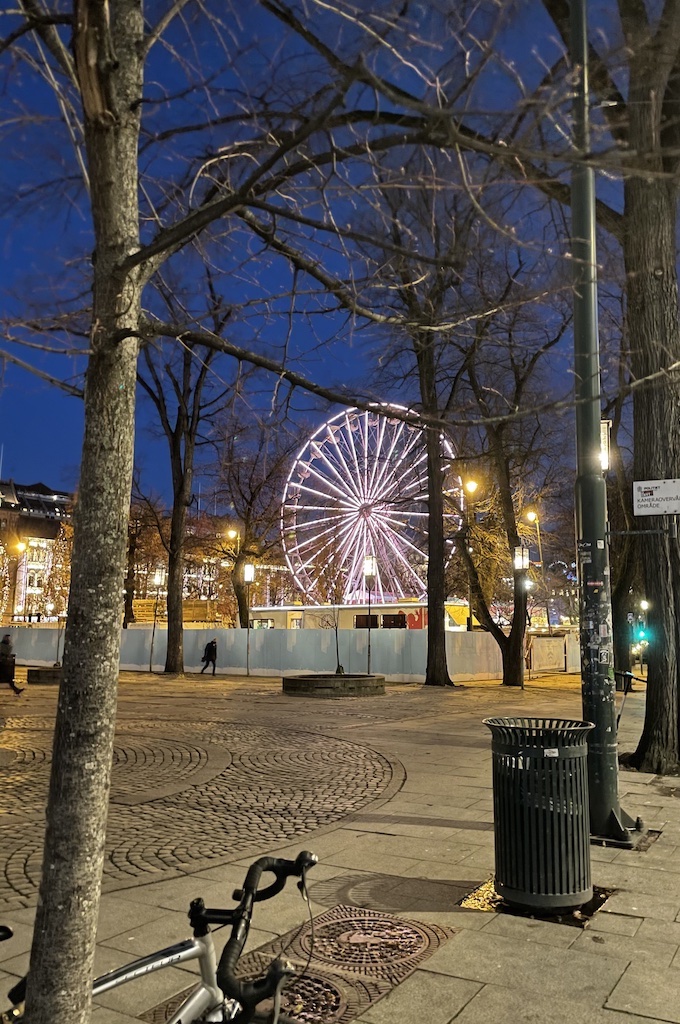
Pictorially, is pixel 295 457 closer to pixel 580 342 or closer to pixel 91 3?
pixel 580 342

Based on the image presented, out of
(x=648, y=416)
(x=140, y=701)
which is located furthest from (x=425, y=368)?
(x=648, y=416)

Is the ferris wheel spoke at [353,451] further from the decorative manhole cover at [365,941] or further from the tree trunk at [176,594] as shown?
the decorative manhole cover at [365,941]

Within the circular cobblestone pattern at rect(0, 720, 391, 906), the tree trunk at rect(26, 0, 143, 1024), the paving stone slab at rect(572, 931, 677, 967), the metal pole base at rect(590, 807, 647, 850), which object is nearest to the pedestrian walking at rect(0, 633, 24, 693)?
the circular cobblestone pattern at rect(0, 720, 391, 906)

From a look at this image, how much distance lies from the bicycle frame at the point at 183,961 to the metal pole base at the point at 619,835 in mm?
5219

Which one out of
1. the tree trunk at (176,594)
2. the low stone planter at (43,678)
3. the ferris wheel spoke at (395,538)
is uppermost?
the ferris wheel spoke at (395,538)

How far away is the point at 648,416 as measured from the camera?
1073cm

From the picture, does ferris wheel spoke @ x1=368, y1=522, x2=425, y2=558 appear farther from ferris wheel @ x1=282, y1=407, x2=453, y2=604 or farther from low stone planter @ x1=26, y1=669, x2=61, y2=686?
low stone planter @ x1=26, y1=669, x2=61, y2=686

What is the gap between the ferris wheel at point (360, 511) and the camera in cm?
3784

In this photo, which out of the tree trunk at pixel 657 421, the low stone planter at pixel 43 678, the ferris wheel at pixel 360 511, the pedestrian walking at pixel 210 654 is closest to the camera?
the tree trunk at pixel 657 421

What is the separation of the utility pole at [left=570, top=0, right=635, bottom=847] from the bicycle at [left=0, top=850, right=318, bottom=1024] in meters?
5.19

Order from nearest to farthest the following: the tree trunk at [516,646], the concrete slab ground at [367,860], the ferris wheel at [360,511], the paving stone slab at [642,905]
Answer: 1. the concrete slab ground at [367,860]
2. the paving stone slab at [642,905]
3. the tree trunk at [516,646]
4. the ferris wheel at [360,511]

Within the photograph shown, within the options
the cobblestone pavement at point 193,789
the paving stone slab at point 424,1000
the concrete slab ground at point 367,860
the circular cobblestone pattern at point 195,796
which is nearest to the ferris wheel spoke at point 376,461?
the cobblestone pavement at point 193,789

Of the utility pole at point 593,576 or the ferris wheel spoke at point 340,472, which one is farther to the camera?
the ferris wheel spoke at point 340,472

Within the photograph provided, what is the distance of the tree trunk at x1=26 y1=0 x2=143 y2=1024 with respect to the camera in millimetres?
2602
